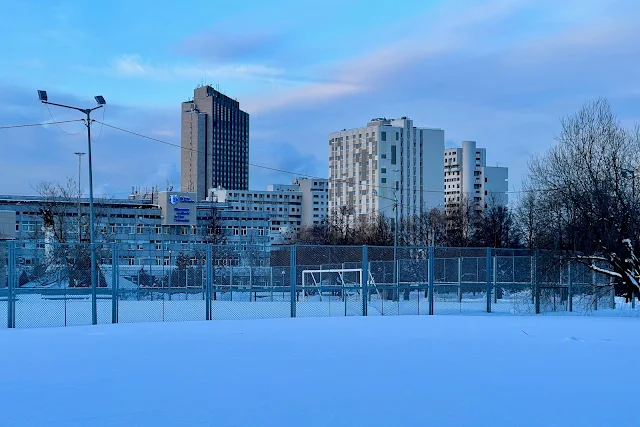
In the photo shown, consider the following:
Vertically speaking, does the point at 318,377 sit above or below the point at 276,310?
above

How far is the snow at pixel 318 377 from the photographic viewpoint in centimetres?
1009

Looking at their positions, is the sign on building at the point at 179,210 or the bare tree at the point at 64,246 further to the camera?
the sign on building at the point at 179,210

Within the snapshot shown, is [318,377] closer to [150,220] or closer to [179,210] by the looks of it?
[179,210]

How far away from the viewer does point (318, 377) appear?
13320 mm

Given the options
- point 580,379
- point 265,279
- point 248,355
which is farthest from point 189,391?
point 265,279

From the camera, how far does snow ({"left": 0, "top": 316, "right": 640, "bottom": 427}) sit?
10.1m

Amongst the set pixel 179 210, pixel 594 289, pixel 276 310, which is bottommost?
pixel 276 310

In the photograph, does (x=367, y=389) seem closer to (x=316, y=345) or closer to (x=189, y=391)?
(x=189, y=391)

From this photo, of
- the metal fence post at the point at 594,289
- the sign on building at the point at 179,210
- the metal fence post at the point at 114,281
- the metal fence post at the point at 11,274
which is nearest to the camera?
the metal fence post at the point at 11,274

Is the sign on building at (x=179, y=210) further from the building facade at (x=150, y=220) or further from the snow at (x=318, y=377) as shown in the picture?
the snow at (x=318, y=377)

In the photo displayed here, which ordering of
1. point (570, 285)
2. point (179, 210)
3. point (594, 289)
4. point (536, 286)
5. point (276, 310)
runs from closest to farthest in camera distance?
point (536, 286)
point (570, 285)
point (594, 289)
point (276, 310)
point (179, 210)

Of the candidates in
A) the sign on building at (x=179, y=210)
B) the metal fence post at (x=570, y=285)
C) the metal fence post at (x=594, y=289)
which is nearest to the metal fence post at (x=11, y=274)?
Answer: the metal fence post at (x=570, y=285)

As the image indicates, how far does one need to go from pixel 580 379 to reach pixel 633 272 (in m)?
21.3

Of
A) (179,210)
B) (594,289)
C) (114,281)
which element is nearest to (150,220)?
(179,210)
